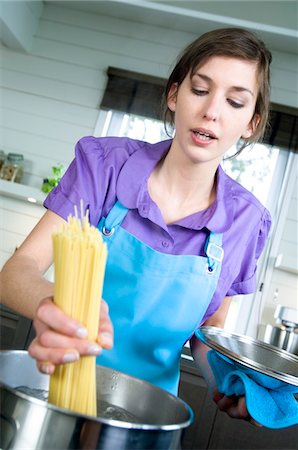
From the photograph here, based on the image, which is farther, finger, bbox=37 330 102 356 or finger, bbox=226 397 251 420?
finger, bbox=226 397 251 420

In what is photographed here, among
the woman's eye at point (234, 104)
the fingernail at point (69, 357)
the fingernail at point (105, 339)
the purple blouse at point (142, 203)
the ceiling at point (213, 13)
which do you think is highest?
the ceiling at point (213, 13)

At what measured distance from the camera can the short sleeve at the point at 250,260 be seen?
135cm

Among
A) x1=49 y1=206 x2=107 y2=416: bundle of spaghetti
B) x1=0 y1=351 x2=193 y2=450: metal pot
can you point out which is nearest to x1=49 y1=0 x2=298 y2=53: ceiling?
x1=49 y1=206 x2=107 y2=416: bundle of spaghetti

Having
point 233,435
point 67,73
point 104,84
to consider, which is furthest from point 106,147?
point 67,73

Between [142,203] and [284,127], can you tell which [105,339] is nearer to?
[142,203]

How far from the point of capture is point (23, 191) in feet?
12.9

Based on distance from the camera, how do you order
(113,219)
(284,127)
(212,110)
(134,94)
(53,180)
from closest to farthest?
(212,110) < (113,219) < (53,180) < (284,127) < (134,94)

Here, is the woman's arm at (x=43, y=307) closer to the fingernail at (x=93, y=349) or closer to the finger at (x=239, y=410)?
the fingernail at (x=93, y=349)

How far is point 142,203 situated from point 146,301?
196mm

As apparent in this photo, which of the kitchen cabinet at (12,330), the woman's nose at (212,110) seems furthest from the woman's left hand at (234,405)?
the kitchen cabinet at (12,330)

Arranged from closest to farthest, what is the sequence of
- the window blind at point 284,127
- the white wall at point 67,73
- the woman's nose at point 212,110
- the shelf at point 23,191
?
the woman's nose at point 212,110
the shelf at point 23,191
the window blind at point 284,127
the white wall at point 67,73

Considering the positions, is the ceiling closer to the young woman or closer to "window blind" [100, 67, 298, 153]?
"window blind" [100, 67, 298, 153]

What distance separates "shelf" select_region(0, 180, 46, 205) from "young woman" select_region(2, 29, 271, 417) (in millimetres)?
2662

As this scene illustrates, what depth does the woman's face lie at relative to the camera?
1.09 metres
